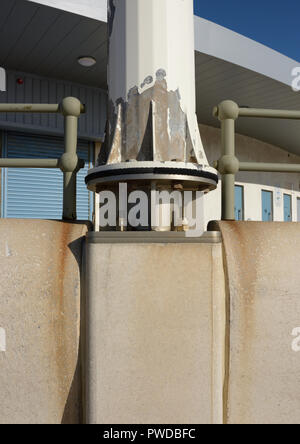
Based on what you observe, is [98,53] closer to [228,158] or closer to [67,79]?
[67,79]

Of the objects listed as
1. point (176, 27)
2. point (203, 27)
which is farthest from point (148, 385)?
point (203, 27)

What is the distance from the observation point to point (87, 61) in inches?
297

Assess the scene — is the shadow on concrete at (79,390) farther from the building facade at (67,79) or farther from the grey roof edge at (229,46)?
the grey roof edge at (229,46)

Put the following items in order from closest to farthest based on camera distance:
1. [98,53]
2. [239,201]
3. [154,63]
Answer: [154,63]
[98,53]
[239,201]

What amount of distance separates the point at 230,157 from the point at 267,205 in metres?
13.3

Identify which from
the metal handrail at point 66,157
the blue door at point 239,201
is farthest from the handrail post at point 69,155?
the blue door at point 239,201

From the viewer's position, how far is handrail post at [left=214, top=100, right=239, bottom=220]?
2.48m

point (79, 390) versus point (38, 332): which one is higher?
point (38, 332)

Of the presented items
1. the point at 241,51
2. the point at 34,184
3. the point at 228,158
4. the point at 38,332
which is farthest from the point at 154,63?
the point at 34,184

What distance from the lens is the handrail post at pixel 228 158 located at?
8.14 feet

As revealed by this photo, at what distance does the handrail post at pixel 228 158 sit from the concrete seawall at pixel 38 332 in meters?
1.14

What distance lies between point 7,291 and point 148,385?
98 centimetres

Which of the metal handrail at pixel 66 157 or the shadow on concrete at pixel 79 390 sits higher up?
the metal handrail at pixel 66 157

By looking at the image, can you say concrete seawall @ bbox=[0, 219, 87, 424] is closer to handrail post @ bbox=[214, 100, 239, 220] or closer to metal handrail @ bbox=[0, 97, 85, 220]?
metal handrail @ bbox=[0, 97, 85, 220]
